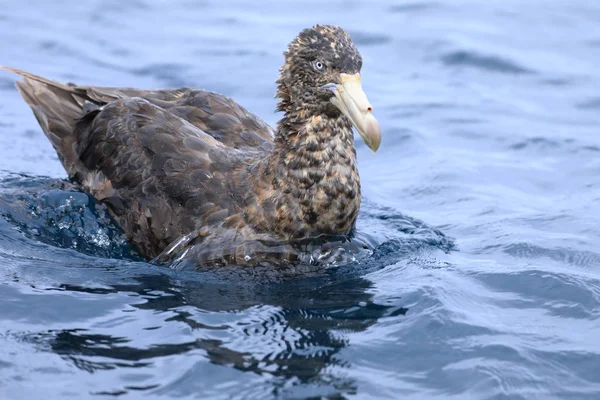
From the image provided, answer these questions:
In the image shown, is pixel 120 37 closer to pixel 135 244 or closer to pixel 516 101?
pixel 516 101

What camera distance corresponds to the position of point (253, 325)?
6.51 meters

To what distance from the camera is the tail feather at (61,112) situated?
8.89 metres

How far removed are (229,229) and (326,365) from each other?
68.0 inches

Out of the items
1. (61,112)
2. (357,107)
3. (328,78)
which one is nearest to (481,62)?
(61,112)

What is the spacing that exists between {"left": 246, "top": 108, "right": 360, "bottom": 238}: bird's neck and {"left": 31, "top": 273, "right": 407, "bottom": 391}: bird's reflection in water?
0.42 meters

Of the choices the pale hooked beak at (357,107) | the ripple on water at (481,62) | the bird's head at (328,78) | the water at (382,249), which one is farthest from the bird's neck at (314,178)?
the ripple on water at (481,62)

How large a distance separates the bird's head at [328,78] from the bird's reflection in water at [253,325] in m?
1.09

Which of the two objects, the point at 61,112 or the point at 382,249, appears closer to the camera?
the point at 382,249

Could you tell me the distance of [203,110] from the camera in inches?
335

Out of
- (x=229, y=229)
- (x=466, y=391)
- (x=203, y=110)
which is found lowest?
(x=466, y=391)

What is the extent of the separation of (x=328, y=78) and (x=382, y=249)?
→ 1560 mm

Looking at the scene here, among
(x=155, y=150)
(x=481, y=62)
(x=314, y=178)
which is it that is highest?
(x=481, y=62)

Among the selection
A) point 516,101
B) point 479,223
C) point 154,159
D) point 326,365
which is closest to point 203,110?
point 154,159

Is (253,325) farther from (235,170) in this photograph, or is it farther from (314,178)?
(235,170)
